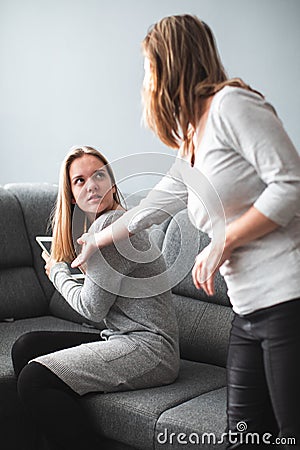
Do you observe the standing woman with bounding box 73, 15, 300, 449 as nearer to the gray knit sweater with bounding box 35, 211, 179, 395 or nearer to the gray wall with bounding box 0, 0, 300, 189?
the gray knit sweater with bounding box 35, 211, 179, 395

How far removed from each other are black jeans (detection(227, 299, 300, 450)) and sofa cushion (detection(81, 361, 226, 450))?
47cm

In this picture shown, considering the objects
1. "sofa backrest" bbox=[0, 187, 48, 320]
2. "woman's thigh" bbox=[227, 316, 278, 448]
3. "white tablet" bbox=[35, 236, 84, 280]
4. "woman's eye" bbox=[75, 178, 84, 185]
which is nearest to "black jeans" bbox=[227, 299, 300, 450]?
"woman's thigh" bbox=[227, 316, 278, 448]

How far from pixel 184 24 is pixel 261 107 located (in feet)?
0.86

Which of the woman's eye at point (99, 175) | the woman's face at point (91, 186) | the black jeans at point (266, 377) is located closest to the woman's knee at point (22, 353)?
the woman's face at point (91, 186)

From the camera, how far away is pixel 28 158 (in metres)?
3.95

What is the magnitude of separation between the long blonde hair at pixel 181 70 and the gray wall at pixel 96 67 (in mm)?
1204

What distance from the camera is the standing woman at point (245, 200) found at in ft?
5.04

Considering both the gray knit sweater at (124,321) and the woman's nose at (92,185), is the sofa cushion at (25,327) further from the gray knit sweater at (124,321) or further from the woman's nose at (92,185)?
the woman's nose at (92,185)

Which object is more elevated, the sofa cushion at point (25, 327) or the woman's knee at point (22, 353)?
the woman's knee at point (22, 353)

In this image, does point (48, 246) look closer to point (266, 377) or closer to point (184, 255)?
point (184, 255)

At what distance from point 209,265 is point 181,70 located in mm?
402

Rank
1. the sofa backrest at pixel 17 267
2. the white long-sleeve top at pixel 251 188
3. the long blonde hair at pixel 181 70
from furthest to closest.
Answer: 1. the sofa backrest at pixel 17 267
2. the long blonde hair at pixel 181 70
3. the white long-sleeve top at pixel 251 188

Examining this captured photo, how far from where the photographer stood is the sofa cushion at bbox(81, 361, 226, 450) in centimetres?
217

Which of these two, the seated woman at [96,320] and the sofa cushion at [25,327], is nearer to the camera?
the seated woman at [96,320]
